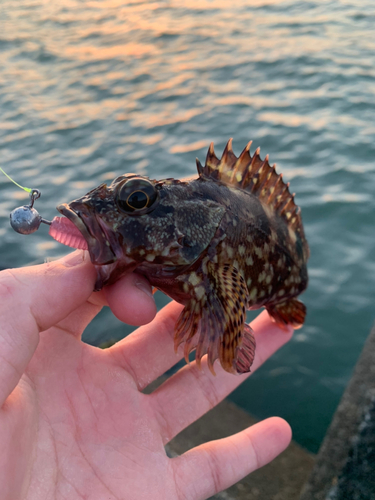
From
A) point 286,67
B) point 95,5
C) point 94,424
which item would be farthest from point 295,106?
point 95,5

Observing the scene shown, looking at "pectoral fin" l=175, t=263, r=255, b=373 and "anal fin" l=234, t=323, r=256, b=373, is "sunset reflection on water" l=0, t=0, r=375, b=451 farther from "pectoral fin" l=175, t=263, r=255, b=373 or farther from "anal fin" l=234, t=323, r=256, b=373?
"pectoral fin" l=175, t=263, r=255, b=373

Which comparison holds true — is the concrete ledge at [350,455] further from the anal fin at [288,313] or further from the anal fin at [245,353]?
the anal fin at [245,353]

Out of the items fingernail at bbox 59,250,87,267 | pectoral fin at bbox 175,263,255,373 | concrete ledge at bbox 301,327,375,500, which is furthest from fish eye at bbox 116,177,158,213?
concrete ledge at bbox 301,327,375,500

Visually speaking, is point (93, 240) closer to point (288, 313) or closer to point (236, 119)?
point (288, 313)

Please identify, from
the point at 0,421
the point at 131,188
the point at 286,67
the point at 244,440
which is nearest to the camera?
the point at 0,421

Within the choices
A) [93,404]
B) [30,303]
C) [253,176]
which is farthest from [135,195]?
[93,404]

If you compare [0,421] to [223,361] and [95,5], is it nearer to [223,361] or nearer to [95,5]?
[223,361]
